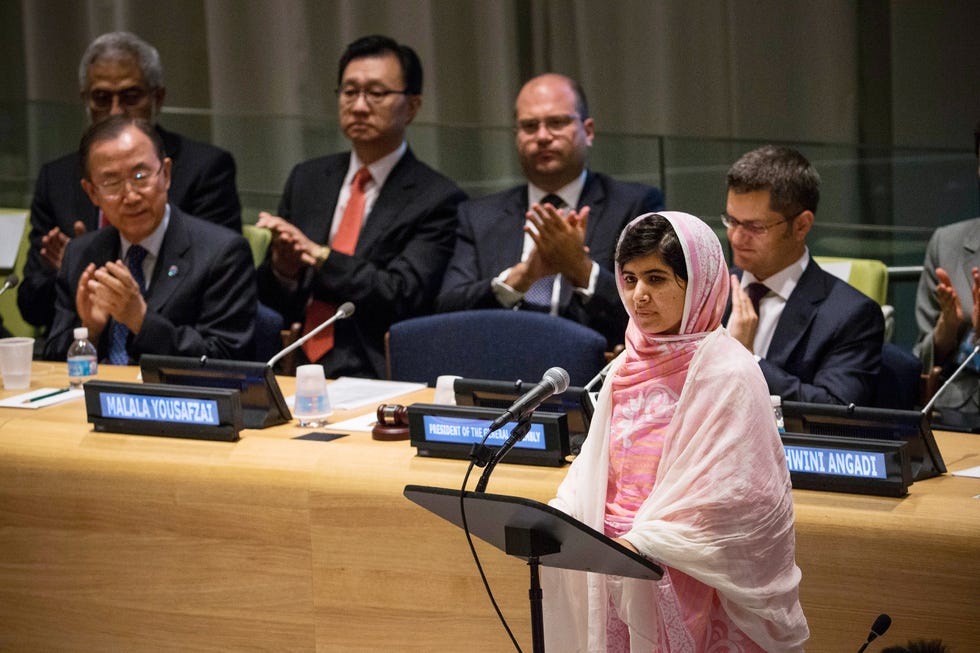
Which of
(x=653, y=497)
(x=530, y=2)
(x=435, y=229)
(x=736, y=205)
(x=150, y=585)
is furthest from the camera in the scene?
(x=530, y=2)

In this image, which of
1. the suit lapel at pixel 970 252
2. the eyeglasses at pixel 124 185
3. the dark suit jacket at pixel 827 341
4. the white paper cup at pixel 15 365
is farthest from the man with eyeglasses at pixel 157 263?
the suit lapel at pixel 970 252

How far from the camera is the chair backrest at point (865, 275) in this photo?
4.01 metres

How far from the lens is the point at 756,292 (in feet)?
11.4

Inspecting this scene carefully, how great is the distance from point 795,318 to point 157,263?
1.92 m

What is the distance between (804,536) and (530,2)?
14.0 feet

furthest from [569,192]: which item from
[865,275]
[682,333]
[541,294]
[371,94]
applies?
[682,333]

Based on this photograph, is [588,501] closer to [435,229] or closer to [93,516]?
[93,516]

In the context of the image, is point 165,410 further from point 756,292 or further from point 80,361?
point 756,292

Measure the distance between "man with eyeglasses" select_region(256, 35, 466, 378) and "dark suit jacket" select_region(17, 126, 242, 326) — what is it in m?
0.23

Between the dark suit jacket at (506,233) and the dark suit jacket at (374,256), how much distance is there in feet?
0.47

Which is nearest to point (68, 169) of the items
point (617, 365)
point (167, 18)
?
point (167, 18)

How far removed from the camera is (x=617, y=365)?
2186mm

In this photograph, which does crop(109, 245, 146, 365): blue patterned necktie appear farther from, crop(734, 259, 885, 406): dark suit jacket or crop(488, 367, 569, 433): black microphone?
crop(488, 367, 569, 433): black microphone

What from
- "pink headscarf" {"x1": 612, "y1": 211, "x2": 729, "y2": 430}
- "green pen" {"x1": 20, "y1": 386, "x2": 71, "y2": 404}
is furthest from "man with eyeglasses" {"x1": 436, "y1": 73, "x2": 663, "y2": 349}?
"pink headscarf" {"x1": 612, "y1": 211, "x2": 729, "y2": 430}
